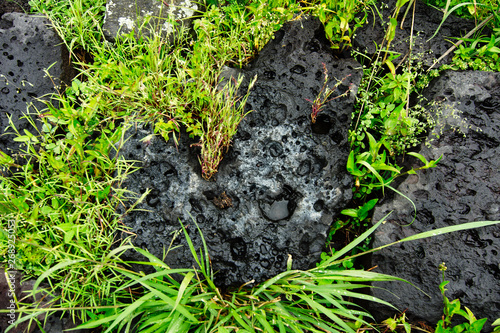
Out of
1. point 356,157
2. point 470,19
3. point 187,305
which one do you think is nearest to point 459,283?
point 356,157

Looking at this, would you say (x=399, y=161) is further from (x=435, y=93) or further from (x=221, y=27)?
(x=221, y=27)

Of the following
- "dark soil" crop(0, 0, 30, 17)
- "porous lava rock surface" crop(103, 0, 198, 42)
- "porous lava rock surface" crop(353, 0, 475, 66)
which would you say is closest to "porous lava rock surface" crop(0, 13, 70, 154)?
"dark soil" crop(0, 0, 30, 17)

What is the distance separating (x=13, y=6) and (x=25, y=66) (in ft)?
2.97

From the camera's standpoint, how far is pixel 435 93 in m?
2.32

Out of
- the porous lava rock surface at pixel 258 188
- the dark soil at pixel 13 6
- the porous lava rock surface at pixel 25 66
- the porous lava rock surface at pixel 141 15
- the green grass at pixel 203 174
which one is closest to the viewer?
the green grass at pixel 203 174

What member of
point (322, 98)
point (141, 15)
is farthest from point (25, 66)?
point (322, 98)

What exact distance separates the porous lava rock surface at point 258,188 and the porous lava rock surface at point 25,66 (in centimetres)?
104

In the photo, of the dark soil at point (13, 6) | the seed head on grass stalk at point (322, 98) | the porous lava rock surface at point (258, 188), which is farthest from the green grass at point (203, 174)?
the dark soil at point (13, 6)

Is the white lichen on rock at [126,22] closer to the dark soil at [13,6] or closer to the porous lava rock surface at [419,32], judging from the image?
the dark soil at [13,6]

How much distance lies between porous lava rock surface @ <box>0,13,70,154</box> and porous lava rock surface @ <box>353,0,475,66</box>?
265 centimetres

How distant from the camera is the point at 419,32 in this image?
249cm

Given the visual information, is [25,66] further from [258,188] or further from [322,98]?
[322,98]

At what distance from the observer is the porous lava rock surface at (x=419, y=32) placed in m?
2.48

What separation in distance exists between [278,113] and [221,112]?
0.43 metres
